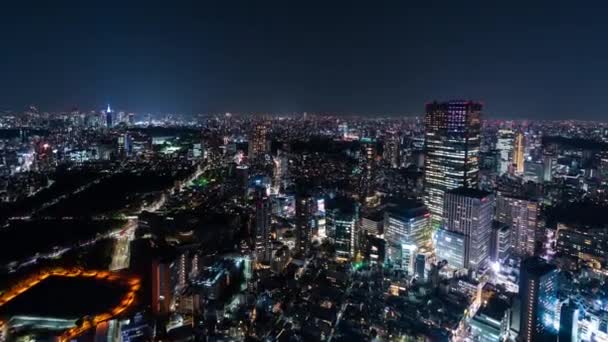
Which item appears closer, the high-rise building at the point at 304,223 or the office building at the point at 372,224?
the high-rise building at the point at 304,223

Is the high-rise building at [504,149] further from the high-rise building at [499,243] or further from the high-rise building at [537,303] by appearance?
the high-rise building at [537,303]

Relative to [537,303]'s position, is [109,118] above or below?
above

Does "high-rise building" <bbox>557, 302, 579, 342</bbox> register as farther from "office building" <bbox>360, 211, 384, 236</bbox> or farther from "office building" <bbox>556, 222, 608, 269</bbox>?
"office building" <bbox>360, 211, 384, 236</bbox>

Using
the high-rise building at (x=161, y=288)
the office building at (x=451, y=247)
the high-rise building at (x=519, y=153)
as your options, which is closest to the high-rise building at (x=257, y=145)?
the high-rise building at (x=519, y=153)

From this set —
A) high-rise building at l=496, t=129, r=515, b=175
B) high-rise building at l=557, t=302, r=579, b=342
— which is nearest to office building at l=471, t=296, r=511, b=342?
high-rise building at l=557, t=302, r=579, b=342

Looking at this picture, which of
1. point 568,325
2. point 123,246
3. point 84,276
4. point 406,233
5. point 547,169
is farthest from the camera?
point 547,169

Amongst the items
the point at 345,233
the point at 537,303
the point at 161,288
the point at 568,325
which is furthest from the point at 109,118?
the point at 568,325

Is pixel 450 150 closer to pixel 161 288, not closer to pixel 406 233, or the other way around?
pixel 406 233
